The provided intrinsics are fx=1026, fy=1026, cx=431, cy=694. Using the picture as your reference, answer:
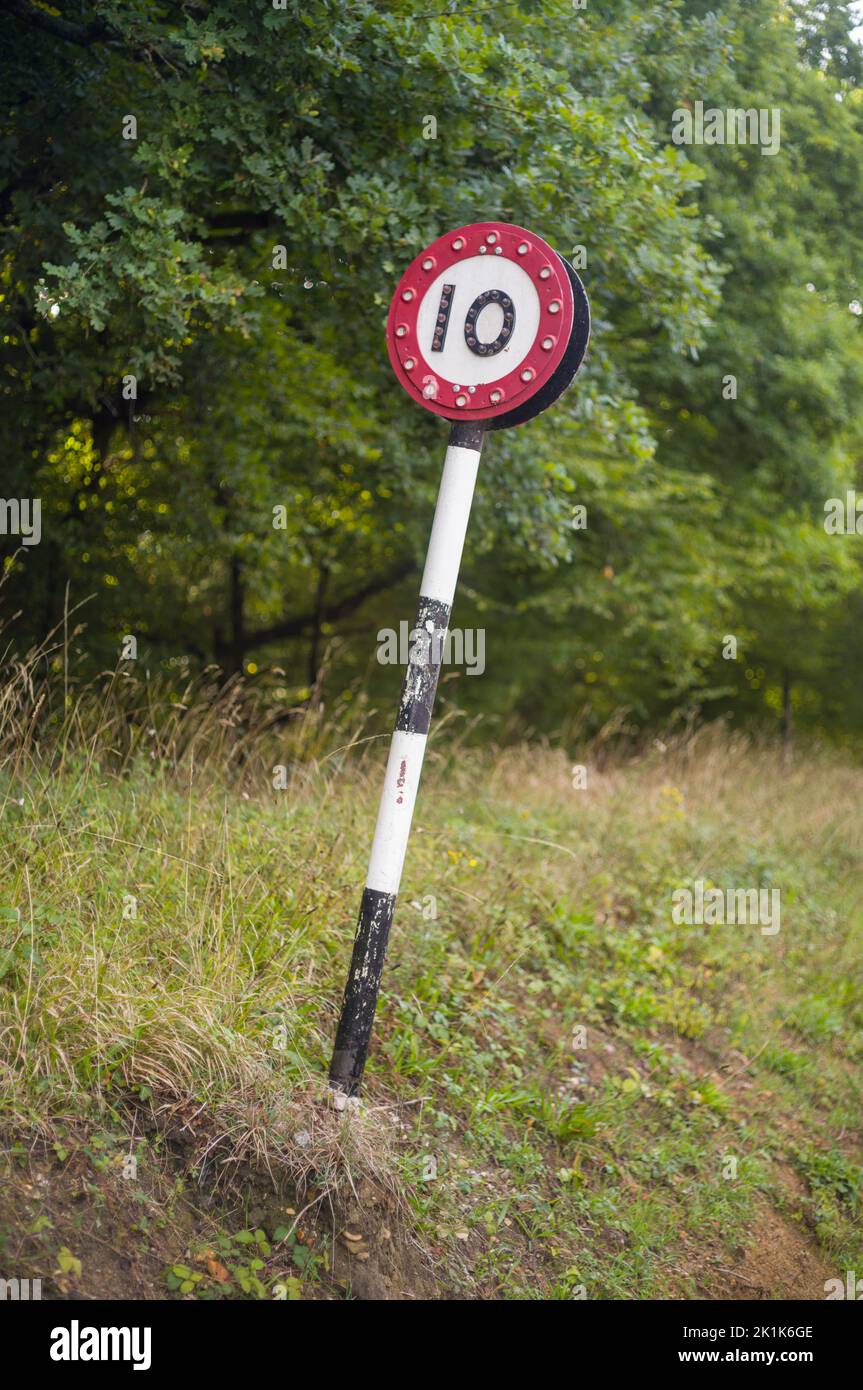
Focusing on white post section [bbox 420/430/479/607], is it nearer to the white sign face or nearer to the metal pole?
the metal pole

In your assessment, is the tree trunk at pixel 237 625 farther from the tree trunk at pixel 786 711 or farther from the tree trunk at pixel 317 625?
the tree trunk at pixel 786 711

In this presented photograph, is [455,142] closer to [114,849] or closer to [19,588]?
[114,849]

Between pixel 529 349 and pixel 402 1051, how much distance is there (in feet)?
9.47

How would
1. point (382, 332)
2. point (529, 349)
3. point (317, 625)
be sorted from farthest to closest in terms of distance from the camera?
point (317, 625) < point (382, 332) < point (529, 349)

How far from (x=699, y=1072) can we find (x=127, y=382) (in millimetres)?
6025

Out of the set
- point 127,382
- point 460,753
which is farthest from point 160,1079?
point 127,382

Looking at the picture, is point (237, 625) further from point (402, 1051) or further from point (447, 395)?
point (447, 395)

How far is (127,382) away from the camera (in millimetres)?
7543

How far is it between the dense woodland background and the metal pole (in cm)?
140

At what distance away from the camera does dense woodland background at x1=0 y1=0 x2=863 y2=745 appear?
5367mm

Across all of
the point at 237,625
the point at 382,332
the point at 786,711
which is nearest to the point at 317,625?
the point at 237,625

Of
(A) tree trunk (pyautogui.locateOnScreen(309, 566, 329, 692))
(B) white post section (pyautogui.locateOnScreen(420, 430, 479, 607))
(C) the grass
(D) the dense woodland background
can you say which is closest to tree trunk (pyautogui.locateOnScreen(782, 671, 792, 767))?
(D) the dense woodland background

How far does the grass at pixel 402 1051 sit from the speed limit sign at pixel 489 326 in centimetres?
206

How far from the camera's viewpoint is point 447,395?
3.79 meters
